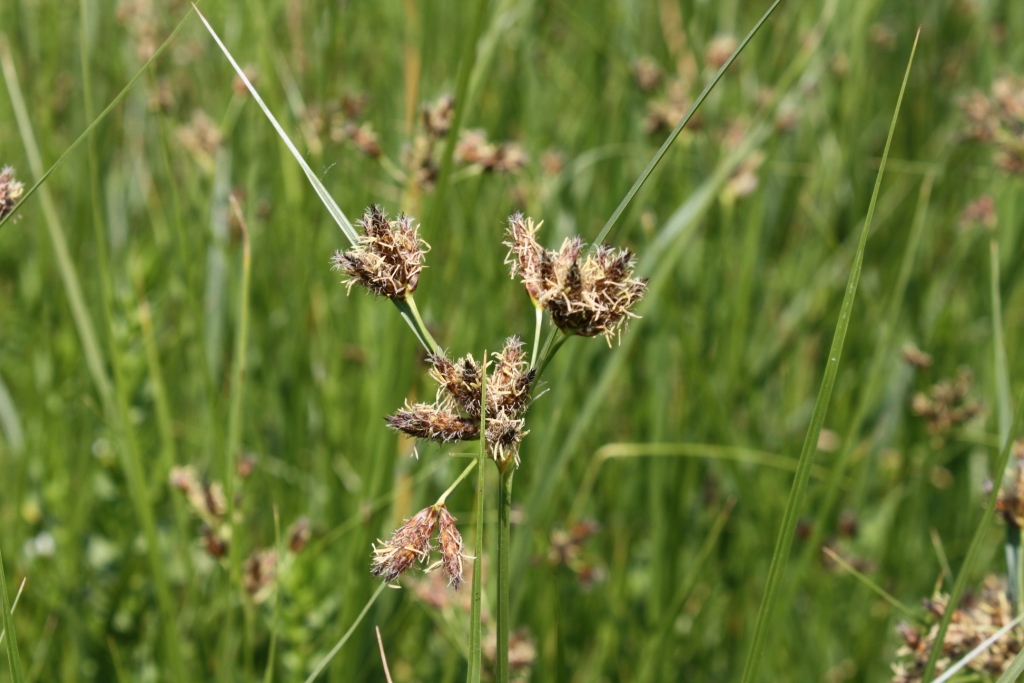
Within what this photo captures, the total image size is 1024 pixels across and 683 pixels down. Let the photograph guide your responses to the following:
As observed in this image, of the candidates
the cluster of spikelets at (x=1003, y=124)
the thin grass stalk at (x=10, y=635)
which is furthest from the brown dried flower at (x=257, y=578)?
the cluster of spikelets at (x=1003, y=124)

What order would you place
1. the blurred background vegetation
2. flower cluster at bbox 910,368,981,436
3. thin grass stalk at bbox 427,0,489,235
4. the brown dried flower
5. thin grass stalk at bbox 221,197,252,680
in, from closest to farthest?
thin grass stalk at bbox 427,0,489,235 → thin grass stalk at bbox 221,197,252,680 → the brown dried flower → the blurred background vegetation → flower cluster at bbox 910,368,981,436

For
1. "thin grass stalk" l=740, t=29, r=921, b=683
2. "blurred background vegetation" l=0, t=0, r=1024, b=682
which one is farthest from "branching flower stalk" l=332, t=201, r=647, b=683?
"blurred background vegetation" l=0, t=0, r=1024, b=682

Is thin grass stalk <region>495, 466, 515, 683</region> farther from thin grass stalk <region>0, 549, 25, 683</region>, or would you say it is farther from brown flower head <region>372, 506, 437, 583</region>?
thin grass stalk <region>0, 549, 25, 683</region>

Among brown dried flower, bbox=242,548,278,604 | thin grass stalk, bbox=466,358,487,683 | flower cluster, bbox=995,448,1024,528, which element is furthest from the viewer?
brown dried flower, bbox=242,548,278,604

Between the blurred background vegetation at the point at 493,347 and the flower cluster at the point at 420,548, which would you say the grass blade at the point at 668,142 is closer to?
the flower cluster at the point at 420,548

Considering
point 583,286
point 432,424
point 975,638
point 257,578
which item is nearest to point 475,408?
point 432,424

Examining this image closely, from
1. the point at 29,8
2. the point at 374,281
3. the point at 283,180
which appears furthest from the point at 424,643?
the point at 29,8

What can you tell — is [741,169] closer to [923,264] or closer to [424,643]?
[923,264]

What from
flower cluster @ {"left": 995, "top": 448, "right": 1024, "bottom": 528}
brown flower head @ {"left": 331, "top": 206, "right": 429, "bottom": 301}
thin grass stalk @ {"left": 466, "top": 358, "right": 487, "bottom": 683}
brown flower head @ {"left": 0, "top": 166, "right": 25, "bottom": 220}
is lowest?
thin grass stalk @ {"left": 466, "top": 358, "right": 487, "bottom": 683}
